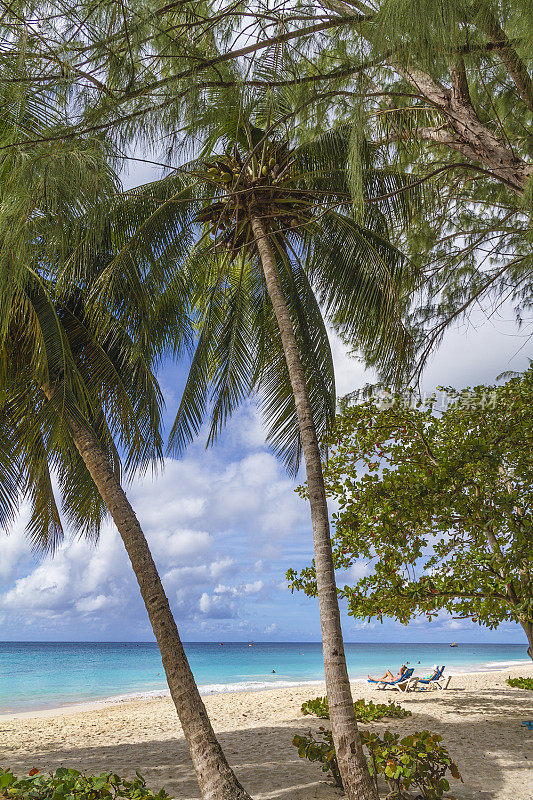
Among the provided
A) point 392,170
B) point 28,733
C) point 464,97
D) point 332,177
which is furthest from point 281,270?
point 28,733

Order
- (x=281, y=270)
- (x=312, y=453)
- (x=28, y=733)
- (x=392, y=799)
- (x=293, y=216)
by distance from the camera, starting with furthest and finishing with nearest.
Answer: (x=28, y=733)
(x=281, y=270)
(x=293, y=216)
(x=312, y=453)
(x=392, y=799)

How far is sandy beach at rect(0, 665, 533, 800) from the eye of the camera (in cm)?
522

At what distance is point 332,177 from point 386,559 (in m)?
4.56

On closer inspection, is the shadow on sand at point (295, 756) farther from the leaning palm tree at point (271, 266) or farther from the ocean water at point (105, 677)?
the ocean water at point (105, 677)

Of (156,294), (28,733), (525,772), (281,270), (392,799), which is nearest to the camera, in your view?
(392,799)

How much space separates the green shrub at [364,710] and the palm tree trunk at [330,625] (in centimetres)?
392

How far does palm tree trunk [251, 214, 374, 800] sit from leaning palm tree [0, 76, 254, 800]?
2.84ft

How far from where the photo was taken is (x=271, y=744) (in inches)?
282

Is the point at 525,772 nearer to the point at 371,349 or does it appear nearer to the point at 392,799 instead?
the point at 392,799

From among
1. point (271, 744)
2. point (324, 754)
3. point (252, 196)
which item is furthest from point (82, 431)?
point (271, 744)

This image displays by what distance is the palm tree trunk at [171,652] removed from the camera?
4.18 metres

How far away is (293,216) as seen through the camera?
6391 millimetres

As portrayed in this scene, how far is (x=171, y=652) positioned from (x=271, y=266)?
11.6 ft

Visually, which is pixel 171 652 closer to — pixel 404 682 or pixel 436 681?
pixel 404 682
